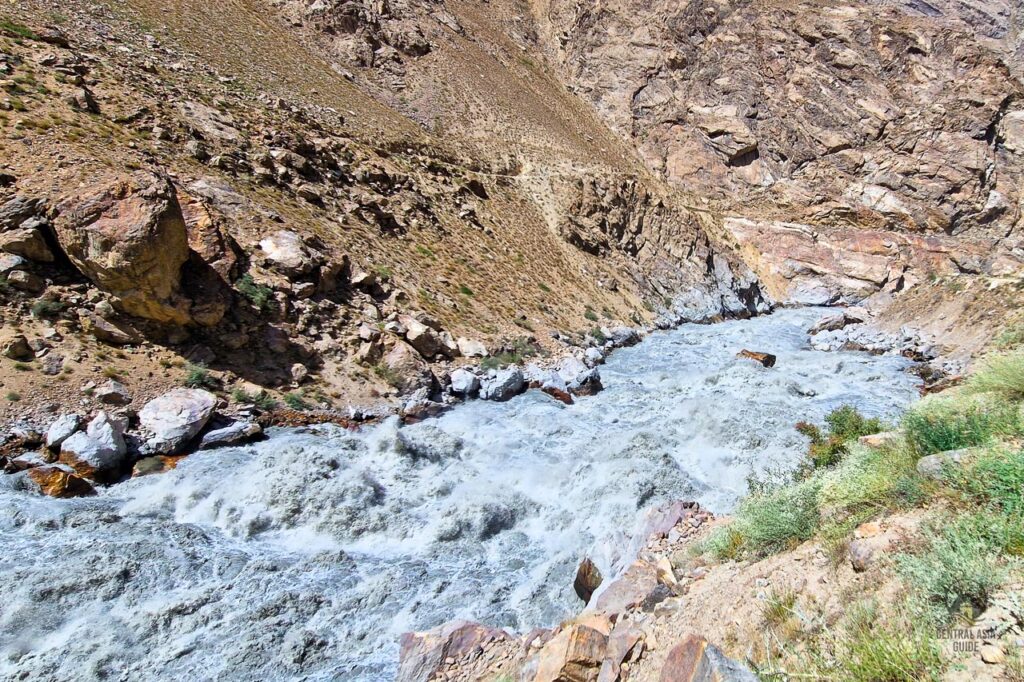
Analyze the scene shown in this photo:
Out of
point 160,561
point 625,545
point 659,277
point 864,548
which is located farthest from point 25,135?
point 659,277

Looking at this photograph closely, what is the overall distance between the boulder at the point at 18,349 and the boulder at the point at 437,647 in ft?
25.5

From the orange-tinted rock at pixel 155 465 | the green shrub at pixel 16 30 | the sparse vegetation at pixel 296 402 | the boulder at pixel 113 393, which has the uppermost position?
the green shrub at pixel 16 30

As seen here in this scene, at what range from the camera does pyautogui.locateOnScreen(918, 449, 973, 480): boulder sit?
386 cm

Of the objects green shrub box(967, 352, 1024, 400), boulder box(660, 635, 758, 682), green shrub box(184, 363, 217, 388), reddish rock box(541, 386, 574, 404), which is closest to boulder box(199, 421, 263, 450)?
green shrub box(184, 363, 217, 388)

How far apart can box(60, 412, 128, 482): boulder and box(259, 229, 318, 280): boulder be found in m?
5.06

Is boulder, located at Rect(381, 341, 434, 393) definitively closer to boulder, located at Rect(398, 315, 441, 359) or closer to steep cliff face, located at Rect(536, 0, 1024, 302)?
boulder, located at Rect(398, 315, 441, 359)

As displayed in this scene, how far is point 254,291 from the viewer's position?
11500 millimetres

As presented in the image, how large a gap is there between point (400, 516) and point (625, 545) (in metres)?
3.17

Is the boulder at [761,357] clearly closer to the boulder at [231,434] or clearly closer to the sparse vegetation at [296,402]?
the sparse vegetation at [296,402]

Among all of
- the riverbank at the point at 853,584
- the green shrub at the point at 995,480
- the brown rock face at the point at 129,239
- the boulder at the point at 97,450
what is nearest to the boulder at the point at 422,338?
the brown rock face at the point at 129,239

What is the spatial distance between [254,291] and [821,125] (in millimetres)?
39484

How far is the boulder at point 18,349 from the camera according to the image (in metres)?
8.42

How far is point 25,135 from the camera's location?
1100 cm

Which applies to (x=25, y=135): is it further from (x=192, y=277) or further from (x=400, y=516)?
(x=400, y=516)
